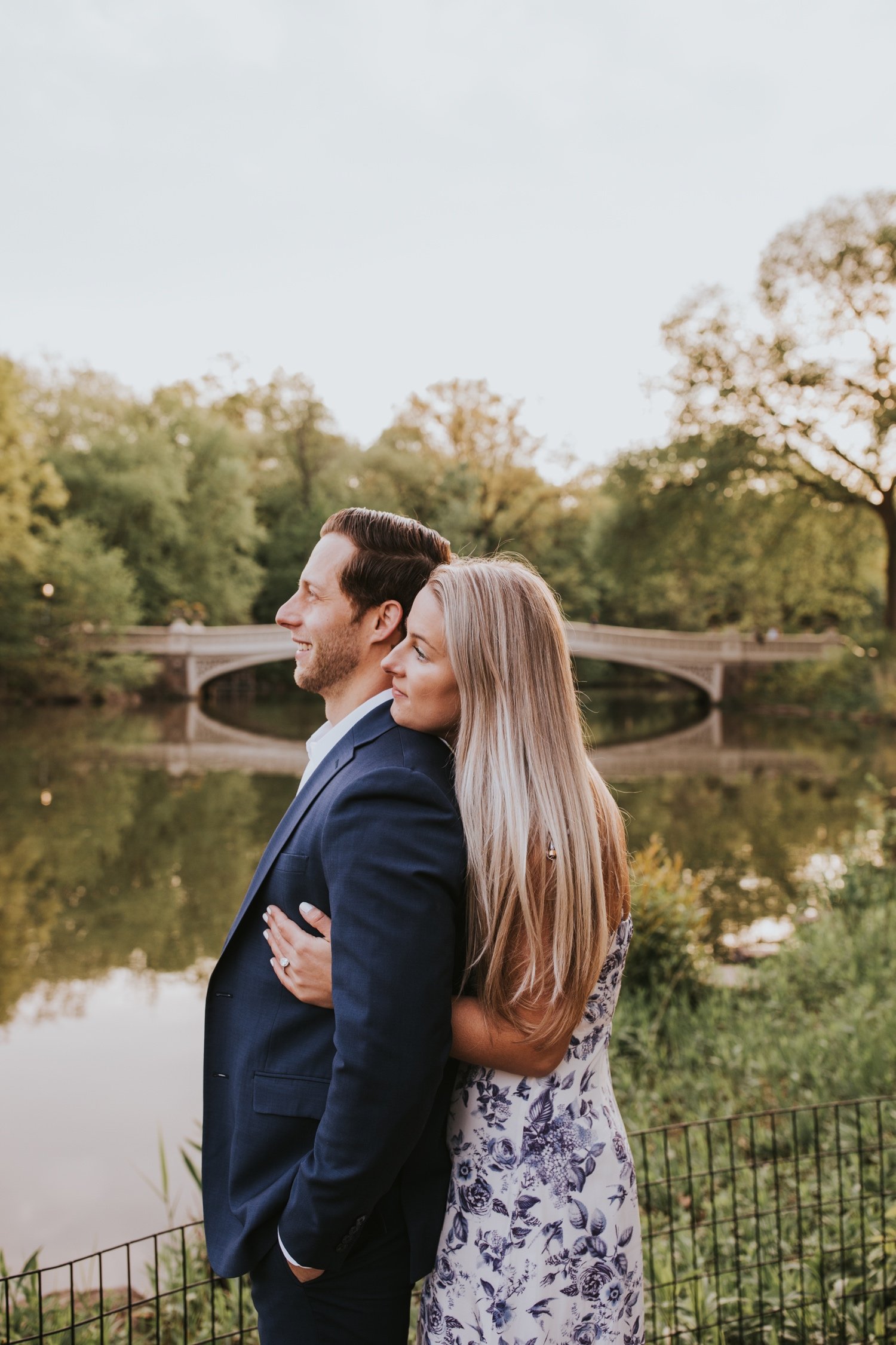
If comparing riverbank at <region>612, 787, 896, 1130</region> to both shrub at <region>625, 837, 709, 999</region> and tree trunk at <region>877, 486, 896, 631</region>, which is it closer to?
shrub at <region>625, 837, 709, 999</region>

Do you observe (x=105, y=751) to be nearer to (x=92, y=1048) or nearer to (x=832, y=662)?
(x=92, y=1048)

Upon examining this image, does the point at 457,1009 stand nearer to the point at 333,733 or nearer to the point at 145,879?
the point at 333,733

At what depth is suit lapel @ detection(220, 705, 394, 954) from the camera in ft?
4.62

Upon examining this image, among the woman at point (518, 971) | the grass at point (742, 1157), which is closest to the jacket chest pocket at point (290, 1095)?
the woman at point (518, 971)

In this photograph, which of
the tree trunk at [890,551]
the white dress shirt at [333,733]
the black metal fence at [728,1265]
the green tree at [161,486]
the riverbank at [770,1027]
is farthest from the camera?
the green tree at [161,486]

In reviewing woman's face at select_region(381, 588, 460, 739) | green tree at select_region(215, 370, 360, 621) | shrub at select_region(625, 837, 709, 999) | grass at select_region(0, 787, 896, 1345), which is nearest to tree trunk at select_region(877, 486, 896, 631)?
green tree at select_region(215, 370, 360, 621)

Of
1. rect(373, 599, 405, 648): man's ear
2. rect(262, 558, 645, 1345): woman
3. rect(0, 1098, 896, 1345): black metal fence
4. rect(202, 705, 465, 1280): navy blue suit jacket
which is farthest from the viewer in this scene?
rect(0, 1098, 896, 1345): black metal fence

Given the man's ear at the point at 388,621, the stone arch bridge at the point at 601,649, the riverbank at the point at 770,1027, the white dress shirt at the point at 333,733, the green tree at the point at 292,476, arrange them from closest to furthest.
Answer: the white dress shirt at the point at 333,733 → the man's ear at the point at 388,621 → the riverbank at the point at 770,1027 → the stone arch bridge at the point at 601,649 → the green tree at the point at 292,476

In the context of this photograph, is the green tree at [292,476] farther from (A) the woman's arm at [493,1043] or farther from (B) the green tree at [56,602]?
(A) the woman's arm at [493,1043]

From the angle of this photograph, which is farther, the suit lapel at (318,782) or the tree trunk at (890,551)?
the tree trunk at (890,551)

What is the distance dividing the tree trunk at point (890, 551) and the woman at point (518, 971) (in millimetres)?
24492

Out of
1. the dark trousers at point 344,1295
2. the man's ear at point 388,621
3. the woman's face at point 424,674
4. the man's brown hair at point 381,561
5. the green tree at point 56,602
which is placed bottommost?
the dark trousers at point 344,1295

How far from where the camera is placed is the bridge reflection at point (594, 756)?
15866mm

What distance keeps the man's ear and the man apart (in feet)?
0.50
